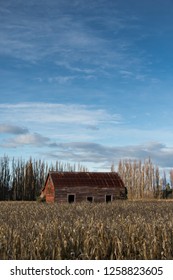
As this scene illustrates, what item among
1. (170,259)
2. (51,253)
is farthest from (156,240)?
(51,253)

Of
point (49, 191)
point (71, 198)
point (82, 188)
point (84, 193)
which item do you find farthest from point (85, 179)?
point (49, 191)

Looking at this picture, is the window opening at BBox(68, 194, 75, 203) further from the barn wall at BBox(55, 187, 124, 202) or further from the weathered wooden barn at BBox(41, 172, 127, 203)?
the barn wall at BBox(55, 187, 124, 202)

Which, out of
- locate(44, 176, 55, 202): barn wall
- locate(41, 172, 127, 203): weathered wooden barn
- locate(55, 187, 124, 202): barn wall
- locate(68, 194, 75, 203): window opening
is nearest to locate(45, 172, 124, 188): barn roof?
locate(41, 172, 127, 203): weathered wooden barn

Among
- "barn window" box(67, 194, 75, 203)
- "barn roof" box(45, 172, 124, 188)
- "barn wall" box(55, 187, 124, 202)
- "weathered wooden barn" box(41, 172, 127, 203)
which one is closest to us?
"barn wall" box(55, 187, 124, 202)

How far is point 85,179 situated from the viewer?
185 ft

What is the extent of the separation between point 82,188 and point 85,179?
→ 194 cm

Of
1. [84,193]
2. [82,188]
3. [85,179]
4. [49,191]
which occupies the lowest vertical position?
[84,193]

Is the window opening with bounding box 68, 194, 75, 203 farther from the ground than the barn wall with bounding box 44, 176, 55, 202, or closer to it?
closer to it

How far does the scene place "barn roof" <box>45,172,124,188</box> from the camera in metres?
55.0

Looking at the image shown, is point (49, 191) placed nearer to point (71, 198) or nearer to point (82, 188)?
point (71, 198)

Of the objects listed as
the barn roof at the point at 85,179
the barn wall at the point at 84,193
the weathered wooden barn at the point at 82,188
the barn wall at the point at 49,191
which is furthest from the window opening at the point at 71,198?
the barn wall at the point at 49,191

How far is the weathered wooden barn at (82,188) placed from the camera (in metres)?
54.3

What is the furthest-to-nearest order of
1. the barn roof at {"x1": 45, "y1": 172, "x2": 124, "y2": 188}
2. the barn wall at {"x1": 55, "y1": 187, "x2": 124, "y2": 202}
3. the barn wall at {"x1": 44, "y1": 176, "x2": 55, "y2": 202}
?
1. the barn roof at {"x1": 45, "y1": 172, "x2": 124, "y2": 188}
2. the barn wall at {"x1": 44, "y1": 176, "x2": 55, "y2": 202}
3. the barn wall at {"x1": 55, "y1": 187, "x2": 124, "y2": 202}
